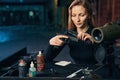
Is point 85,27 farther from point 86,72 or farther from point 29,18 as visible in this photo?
point 29,18

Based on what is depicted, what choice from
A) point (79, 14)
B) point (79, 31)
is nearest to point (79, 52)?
point (79, 31)

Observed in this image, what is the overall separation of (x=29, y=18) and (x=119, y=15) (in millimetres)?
16842

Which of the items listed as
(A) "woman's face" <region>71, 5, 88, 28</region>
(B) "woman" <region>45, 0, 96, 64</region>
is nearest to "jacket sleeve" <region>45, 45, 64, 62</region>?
(B) "woman" <region>45, 0, 96, 64</region>

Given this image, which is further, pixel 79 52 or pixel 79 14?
pixel 79 52

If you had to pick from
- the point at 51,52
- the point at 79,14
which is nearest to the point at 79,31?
the point at 79,14

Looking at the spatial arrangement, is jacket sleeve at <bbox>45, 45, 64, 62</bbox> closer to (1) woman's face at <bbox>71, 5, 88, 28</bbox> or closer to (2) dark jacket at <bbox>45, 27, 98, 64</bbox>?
(2) dark jacket at <bbox>45, 27, 98, 64</bbox>

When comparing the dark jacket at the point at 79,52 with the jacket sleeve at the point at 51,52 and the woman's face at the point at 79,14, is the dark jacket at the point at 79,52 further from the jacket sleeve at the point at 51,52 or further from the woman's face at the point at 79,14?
the woman's face at the point at 79,14

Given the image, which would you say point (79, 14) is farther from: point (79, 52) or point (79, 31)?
point (79, 52)

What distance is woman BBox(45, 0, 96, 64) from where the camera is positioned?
95.5 inches

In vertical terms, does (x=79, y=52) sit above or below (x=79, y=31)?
below

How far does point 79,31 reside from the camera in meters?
2.51

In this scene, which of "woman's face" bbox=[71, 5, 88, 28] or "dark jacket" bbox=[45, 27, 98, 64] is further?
"dark jacket" bbox=[45, 27, 98, 64]

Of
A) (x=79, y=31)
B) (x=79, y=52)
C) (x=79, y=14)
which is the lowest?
(x=79, y=52)

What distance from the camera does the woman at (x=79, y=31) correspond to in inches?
95.5
